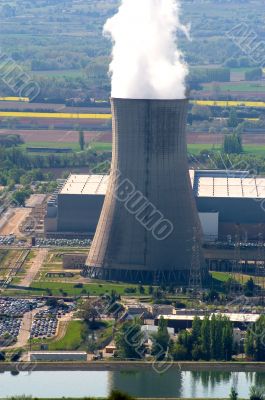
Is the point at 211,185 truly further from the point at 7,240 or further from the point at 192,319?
the point at 192,319

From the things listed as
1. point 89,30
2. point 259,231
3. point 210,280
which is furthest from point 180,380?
point 89,30

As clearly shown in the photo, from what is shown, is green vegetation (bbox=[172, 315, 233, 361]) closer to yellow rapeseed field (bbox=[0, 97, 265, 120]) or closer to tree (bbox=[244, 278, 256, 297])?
tree (bbox=[244, 278, 256, 297])

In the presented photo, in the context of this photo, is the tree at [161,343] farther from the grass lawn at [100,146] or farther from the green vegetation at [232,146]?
the grass lawn at [100,146]

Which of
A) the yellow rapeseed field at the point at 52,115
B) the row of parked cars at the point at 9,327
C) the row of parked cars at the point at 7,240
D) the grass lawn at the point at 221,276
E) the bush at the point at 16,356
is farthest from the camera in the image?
the yellow rapeseed field at the point at 52,115

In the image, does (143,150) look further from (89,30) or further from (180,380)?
(89,30)

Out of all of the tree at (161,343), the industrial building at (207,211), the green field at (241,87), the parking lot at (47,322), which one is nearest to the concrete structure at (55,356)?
the parking lot at (47,322)

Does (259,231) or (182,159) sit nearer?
(182,159)
